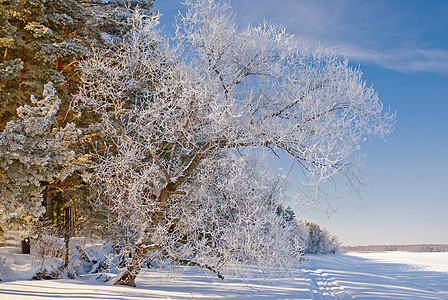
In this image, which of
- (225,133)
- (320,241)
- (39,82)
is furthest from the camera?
(320,241)

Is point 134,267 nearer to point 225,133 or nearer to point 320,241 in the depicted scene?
point 225,133

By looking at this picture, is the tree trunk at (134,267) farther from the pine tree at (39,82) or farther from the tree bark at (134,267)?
the pine tree at (39,82)

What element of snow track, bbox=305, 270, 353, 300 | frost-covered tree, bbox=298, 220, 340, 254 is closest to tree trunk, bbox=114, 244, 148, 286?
snow track, bbox=305, 270, 353, 300

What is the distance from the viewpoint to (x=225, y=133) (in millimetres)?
8328

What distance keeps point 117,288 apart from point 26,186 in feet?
13.8

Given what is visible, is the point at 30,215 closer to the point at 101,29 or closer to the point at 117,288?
the point at 117,288

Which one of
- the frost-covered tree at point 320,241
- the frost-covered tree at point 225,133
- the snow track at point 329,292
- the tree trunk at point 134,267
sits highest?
the frost-covered tree at point 225,133

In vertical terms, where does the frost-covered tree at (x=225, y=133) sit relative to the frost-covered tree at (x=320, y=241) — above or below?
above

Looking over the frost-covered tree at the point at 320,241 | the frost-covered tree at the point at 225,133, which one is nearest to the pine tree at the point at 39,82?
the frost-covered tree at the point at 225,133

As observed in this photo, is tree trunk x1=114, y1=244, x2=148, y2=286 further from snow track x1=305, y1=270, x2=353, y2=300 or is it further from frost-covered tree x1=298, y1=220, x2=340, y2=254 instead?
frost-covered tree x1=298, y1=220, x2=340, y2=254

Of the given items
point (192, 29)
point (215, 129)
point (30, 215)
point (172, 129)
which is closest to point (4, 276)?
point (30, 215)

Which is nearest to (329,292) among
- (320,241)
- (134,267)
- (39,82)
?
(134,267)

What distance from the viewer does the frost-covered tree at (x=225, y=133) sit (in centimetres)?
823

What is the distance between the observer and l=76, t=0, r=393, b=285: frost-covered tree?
8.23 meters
